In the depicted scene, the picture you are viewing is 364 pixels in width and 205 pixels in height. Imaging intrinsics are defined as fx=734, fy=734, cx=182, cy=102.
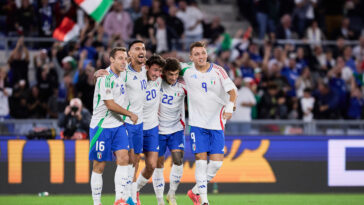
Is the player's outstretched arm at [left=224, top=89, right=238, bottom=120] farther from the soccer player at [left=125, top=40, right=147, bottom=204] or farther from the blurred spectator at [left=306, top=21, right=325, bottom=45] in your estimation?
the blurred spectator at [left=306, top=21, right=325, bottom=45]

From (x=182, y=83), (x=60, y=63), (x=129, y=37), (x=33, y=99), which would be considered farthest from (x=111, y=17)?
(x=182, y=83)

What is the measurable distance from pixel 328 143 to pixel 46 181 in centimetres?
620

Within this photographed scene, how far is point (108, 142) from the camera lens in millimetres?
11586

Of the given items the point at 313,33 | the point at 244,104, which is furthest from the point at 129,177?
the point at 313,33

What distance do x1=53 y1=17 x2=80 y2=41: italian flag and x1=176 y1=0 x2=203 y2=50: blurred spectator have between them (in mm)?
3800

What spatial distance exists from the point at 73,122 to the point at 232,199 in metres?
3.88

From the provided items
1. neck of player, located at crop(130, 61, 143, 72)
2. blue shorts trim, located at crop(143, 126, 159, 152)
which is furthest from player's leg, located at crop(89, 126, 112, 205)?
neck of player, located at crop(130, 61, 143, 72)

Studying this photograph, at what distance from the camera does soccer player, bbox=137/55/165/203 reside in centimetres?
1239

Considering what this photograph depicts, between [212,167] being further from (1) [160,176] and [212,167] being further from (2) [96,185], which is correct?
(2) [96,185]

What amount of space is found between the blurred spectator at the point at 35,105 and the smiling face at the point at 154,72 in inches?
247

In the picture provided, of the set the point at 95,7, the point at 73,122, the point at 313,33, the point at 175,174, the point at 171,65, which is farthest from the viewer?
the point at 313,33

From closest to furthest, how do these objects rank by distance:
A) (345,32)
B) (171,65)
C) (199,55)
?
(199,55) → (171,65) → (345,32)

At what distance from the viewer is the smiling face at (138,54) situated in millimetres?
12078

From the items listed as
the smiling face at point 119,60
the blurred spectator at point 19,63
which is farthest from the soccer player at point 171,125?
the blurred spectator at point 19,63
